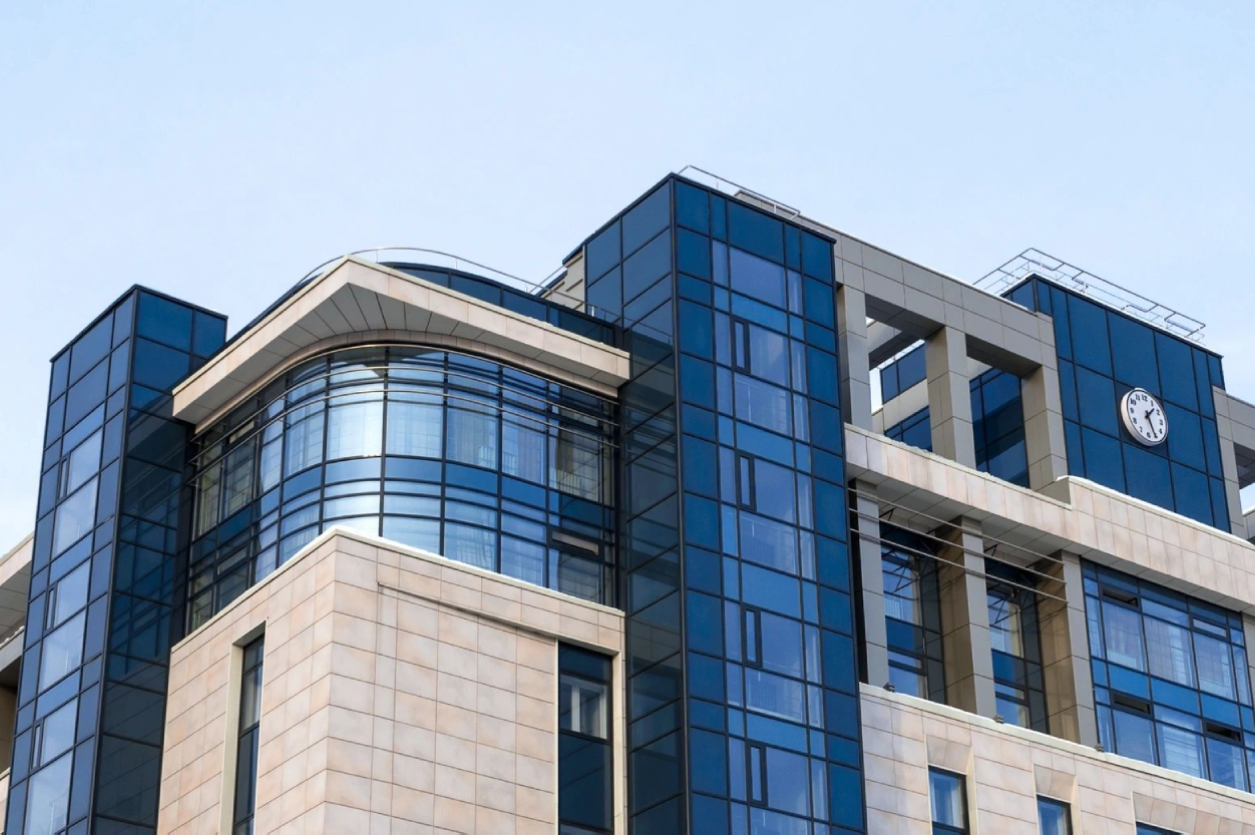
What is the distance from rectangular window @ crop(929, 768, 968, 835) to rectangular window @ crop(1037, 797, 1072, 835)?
276 centimetres

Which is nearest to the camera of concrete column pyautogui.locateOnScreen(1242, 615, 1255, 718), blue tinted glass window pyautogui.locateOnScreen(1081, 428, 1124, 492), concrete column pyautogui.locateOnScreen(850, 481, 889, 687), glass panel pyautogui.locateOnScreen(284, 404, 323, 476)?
glass panel pyautogui.locateOnScreen(284, 404, 323, 476)

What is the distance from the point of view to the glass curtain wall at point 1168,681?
65312 mm

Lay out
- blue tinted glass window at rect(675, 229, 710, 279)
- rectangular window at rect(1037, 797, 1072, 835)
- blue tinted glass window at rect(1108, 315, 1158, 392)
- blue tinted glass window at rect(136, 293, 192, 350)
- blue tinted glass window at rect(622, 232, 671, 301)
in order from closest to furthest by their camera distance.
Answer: blue tinted glass window at rect(675, 229, 710, 279) → blue tinted glass window at rect(622, 232, 671, 301) → rectangular window at rect(1037, 797, 1072, 835) → blue tinted glass window at rect(136, 293, 192, 350) → blue tinted glass window at rect(1108, 315, 1158, 392)

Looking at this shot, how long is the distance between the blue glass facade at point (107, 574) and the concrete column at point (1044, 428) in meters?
25.2

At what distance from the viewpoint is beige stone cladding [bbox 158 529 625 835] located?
1993 inches

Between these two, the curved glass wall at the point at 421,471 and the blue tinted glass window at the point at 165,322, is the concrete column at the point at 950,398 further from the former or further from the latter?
the blue tinted glass window at the point at 165,322

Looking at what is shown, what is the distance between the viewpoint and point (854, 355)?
64250 mm

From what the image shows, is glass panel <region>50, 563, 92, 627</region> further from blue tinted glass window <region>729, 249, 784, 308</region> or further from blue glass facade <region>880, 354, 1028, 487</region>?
blue glass facade <region>880, 354, 1028, 487</region>

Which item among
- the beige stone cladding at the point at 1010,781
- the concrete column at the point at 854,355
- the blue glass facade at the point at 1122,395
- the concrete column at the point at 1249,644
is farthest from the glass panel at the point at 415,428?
the concrete column at the point at 1249,644

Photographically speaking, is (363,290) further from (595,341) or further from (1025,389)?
(1025,389)

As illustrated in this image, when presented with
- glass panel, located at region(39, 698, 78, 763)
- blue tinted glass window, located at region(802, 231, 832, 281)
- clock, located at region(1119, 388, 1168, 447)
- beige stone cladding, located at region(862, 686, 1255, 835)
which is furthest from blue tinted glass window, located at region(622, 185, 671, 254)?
glass panel, located at region(39, 698, 78, 763)

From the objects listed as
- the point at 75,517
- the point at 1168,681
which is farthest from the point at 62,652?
the point at 1168,681

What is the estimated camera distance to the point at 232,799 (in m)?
53.9

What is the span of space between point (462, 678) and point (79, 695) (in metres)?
11.9
